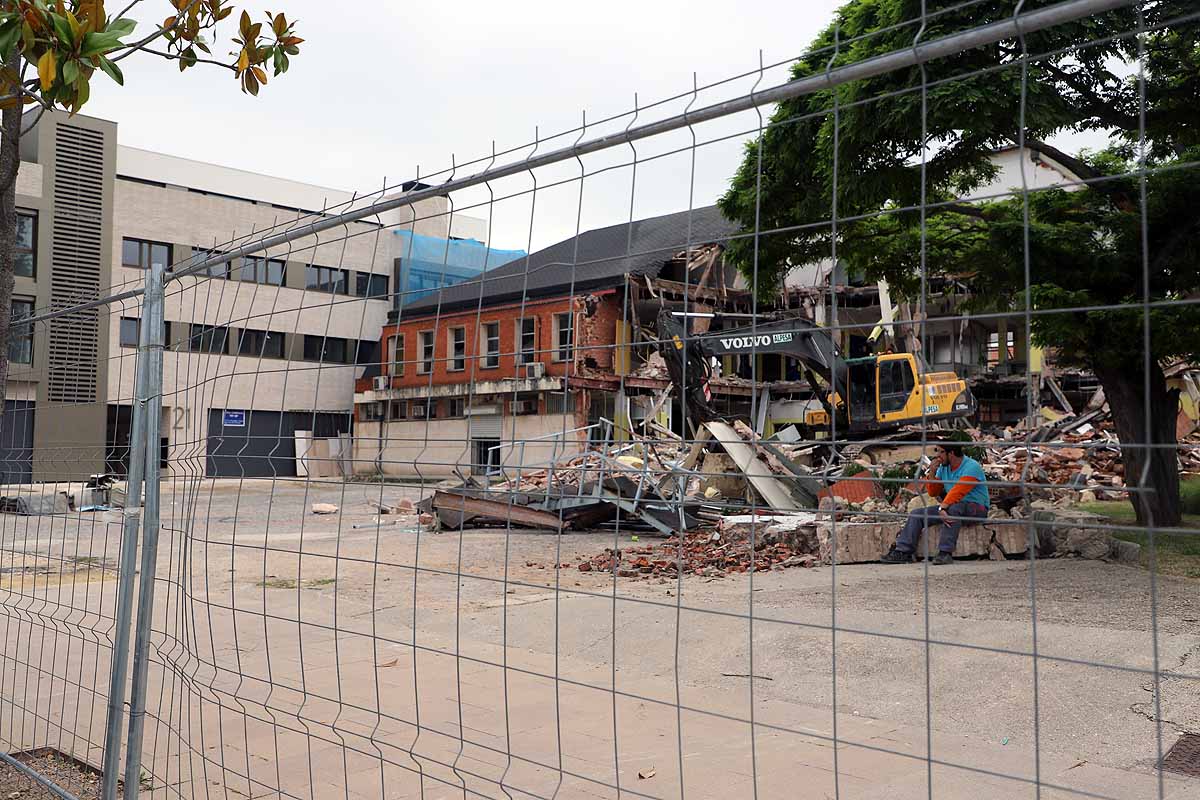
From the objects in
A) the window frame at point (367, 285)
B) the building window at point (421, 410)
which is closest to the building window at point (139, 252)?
the window frame at point (367, 285)

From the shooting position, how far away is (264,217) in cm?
4497

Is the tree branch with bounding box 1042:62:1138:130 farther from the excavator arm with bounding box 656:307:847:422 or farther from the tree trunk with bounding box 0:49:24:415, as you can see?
the tree trunk with bounding box 0:49:24:415

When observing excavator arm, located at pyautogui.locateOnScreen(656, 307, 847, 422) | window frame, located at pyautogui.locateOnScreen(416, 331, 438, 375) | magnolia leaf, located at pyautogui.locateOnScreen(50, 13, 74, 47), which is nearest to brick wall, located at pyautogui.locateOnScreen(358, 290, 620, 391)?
window frame, located at pyautogui.locateOnScreen(416, 331, 438, 375)

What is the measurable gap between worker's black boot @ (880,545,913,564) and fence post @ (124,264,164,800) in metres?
10.3

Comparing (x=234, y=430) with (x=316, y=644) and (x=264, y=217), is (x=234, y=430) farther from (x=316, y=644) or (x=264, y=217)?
(x=264, y=217)

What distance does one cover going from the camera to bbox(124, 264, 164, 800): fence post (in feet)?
13.0

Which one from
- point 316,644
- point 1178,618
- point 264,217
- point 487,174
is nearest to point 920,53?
point 487,174

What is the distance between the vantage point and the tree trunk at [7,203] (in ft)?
13.5

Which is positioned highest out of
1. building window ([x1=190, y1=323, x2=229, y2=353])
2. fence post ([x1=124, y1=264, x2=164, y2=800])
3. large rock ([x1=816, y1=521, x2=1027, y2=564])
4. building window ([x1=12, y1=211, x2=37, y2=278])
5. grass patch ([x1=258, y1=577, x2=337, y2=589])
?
building window ([x1=12, y1=211, x2=37, y2=278])

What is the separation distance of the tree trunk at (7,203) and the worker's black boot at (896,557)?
1061 cm

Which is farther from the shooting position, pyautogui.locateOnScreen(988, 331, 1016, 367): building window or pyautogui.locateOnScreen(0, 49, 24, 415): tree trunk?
pyautogui.locateOnScreen(988, 331, 1016, 367): building window

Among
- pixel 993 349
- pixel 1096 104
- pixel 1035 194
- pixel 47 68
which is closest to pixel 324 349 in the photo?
pixel 47 68

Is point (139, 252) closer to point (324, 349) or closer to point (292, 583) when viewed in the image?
point (292, 583)

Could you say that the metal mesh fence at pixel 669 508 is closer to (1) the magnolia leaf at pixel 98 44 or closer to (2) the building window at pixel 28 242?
(1) the magnolia leaf at pixel 98 44
